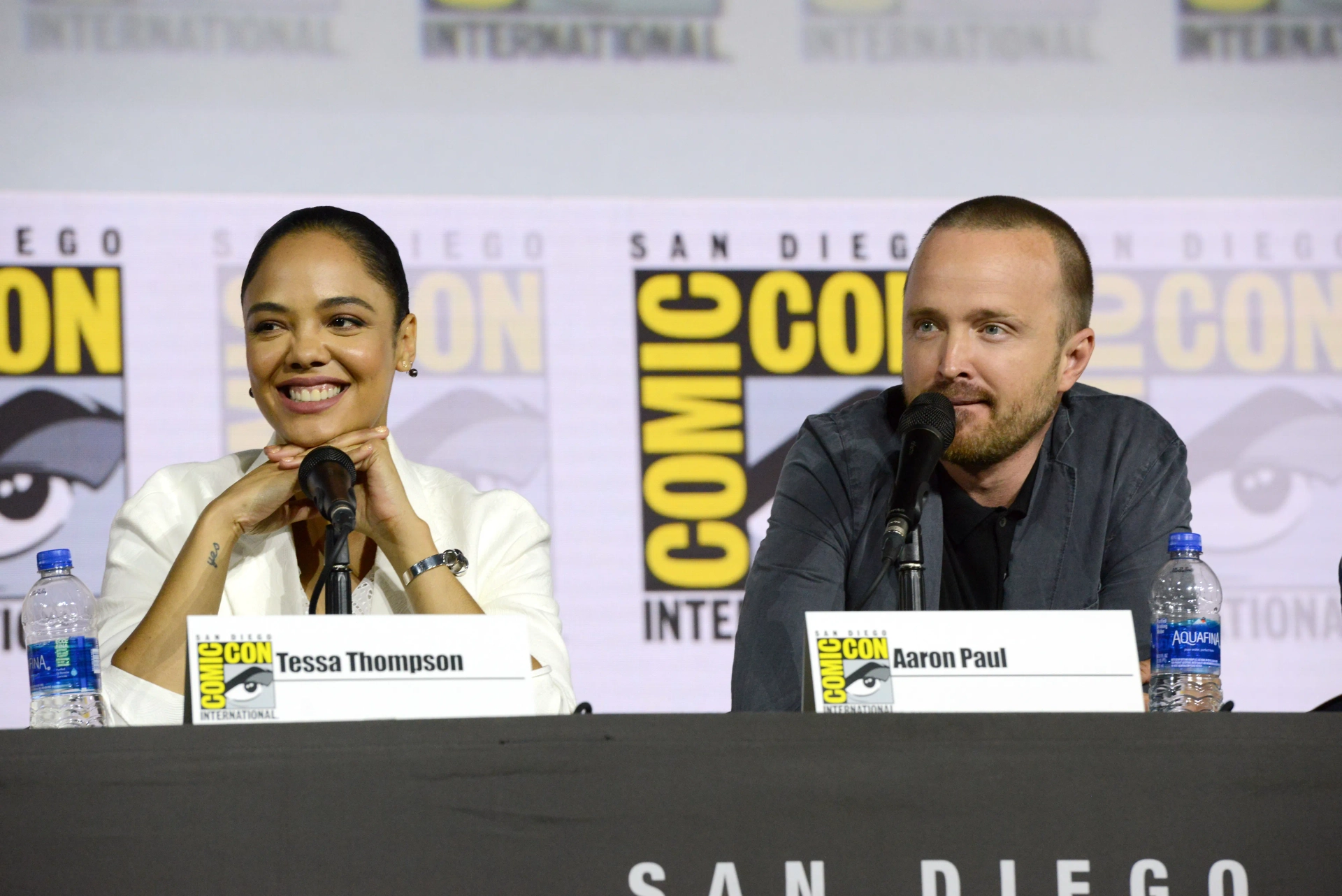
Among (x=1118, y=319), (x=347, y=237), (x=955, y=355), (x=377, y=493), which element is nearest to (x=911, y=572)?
(x=955, y=355)

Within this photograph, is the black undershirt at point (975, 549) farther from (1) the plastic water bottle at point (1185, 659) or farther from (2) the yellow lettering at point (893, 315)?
(2) the yellow lettering at point (893, 315)

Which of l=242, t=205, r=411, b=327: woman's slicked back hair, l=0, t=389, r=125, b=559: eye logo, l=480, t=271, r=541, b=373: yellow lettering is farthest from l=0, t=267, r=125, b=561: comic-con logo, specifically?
l=242, t=205, r=411, b=327: woman's slicked back hair

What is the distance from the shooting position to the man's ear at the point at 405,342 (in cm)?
267

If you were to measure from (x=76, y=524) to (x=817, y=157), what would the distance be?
1.91 meters

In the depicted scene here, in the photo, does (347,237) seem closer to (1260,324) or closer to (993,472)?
(993,472)

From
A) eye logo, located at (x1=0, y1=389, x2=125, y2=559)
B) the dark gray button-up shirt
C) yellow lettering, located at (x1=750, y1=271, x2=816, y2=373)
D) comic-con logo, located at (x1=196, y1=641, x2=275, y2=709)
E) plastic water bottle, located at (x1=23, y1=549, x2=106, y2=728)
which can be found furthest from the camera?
yellow lettering, located at (x1=750, y1=271, x2=816, y2=373)

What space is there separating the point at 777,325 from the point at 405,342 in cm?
126

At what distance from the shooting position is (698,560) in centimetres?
363

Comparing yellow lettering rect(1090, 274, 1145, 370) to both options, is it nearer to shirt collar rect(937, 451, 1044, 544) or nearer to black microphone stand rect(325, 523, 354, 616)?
shirt collar rect(937, 451, 1044, 544)

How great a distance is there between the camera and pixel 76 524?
344cm

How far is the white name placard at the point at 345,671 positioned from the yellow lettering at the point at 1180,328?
2.57 metres

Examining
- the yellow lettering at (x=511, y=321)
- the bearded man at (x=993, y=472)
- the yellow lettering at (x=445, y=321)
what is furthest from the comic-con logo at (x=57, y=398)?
the bearded man at (x=993, y=472)

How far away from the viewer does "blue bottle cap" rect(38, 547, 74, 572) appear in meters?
1.95

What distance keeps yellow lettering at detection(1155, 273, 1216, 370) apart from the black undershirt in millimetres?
1317
